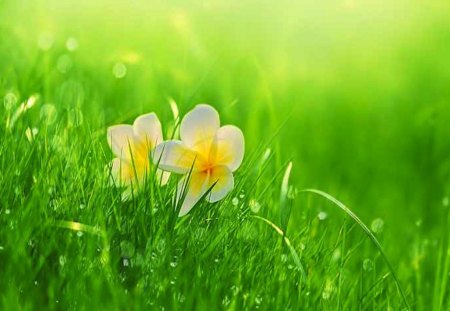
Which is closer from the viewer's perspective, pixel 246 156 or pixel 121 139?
pixel 121 139

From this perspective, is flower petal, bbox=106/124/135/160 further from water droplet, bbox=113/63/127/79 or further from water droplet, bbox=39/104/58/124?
water droplet, bbox=113/63/127/79

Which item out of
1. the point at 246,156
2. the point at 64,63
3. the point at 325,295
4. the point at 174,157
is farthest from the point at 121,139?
the point at 64,63

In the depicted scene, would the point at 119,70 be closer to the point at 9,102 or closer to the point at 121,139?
the point at 9,102

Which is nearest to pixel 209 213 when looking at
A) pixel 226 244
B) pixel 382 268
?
pixel 226 244

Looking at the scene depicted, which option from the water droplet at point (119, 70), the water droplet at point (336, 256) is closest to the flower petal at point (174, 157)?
the water droplet at point (336, 256)

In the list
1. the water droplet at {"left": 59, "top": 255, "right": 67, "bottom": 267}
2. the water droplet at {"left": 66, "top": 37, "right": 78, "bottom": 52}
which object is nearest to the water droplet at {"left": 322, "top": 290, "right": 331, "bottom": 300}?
the water droplet at {"left": 59, "top": 255, "right": 67, "bottom": 267}

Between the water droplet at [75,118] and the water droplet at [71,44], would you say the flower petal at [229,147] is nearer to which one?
the water droplet at [75,118]
